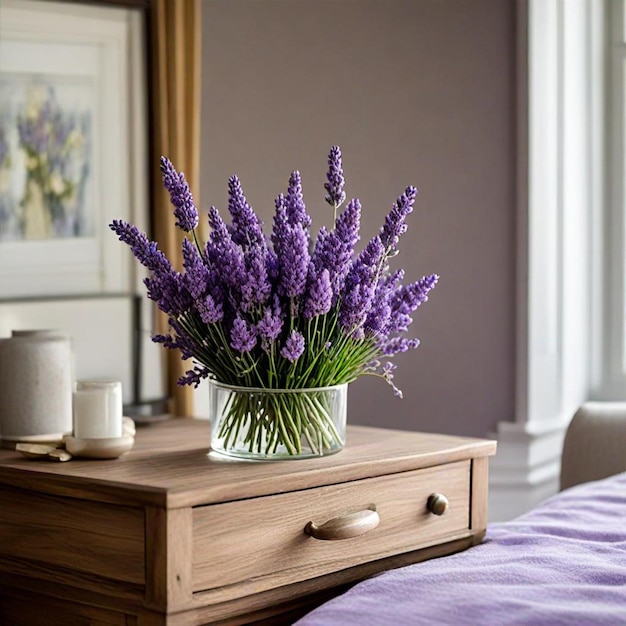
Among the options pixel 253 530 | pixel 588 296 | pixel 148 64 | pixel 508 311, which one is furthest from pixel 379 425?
pixel 253 530

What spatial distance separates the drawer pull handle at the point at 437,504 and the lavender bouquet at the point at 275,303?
0.61 ft

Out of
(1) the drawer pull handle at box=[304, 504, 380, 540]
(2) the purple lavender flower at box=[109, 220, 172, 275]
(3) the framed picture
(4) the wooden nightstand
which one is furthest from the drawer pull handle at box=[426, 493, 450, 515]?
(3) the framed picture

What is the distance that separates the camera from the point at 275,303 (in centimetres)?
132

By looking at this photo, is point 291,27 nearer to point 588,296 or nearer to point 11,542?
point 588,296

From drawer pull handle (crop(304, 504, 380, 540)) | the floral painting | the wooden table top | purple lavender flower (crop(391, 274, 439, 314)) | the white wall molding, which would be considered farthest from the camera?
the white wall molding

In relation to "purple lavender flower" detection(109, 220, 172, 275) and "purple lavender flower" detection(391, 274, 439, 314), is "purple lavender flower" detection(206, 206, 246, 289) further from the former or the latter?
"purple lavender flower" detection(391, 274, 439, 314)

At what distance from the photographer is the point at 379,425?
2682 mm

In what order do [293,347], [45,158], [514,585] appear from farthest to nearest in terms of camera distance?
[45,158]
[293,347]
[514,585]

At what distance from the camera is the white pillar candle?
1382 mm

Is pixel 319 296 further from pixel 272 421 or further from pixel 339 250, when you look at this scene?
pixel 272 421

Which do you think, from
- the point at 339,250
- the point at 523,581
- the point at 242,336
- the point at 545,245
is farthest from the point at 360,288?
the point at 545,245

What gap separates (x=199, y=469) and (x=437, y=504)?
36 centimetres

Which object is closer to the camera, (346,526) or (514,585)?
(514,585)

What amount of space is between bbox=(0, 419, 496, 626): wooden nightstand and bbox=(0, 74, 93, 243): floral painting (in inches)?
21.3
